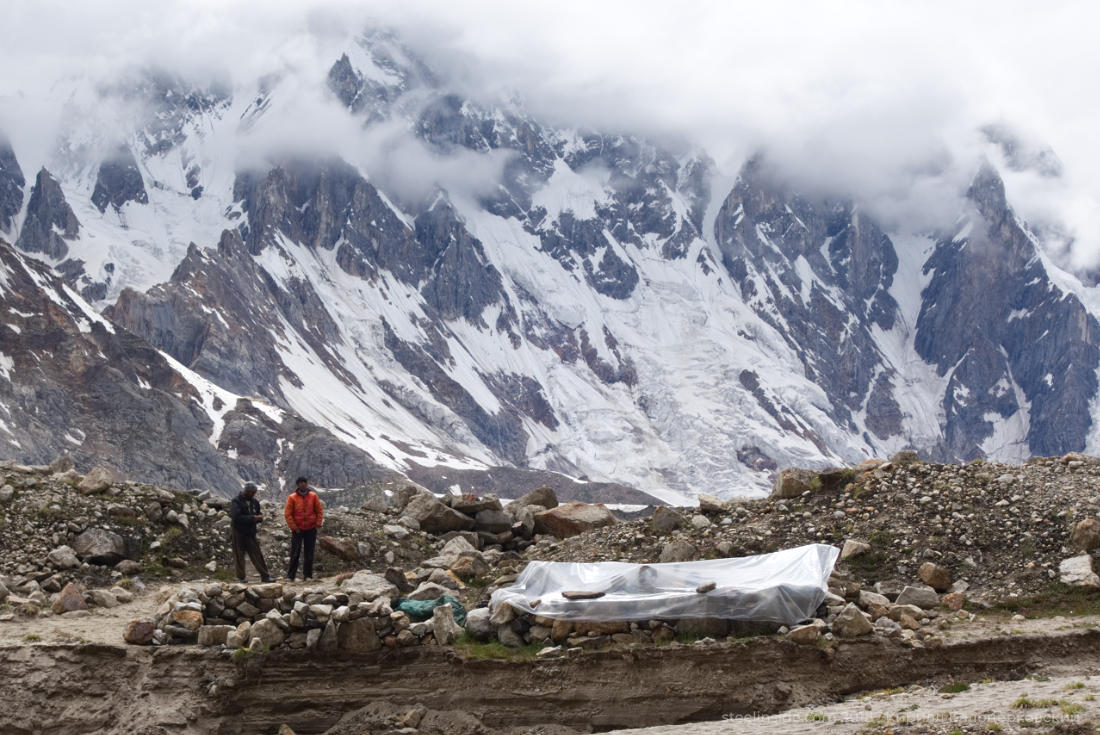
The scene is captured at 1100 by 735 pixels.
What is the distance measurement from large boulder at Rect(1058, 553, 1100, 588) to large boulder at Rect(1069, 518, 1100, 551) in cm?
32

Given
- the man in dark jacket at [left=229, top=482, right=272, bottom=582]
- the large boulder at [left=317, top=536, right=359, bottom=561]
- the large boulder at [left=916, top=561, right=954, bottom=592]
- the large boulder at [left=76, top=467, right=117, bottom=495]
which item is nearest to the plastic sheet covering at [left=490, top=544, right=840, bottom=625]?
the large boulder at [left=916, top=561, right=954, bottom=592]

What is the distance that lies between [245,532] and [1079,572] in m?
16.4

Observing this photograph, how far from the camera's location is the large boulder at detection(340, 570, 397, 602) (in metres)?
21.0

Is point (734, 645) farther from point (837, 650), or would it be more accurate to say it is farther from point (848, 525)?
point (848, 525)

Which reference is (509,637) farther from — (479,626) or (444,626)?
(444,626)

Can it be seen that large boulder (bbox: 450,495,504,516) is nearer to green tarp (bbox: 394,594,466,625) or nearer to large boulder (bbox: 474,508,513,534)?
large boulder (bbox: 474,508,513,534)

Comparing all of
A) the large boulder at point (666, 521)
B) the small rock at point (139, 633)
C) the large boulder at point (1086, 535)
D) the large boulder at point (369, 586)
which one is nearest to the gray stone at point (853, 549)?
the large boulder at point (1086, 535)

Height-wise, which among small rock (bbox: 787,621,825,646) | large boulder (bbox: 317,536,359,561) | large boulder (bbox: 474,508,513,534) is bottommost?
large boulder (bbox: 474,508,513,534)

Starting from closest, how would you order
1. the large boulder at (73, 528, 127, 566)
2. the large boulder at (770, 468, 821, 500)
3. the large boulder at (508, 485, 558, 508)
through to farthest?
the large boulder at (73, 528, 127, 566)
the large boulder at (770, 468, 821, 500)
the large boulder at (508, 485, 558, 508)

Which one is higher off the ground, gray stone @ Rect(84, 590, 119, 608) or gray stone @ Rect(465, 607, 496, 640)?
gray stone @ Rect(465, 607, 496, 640)

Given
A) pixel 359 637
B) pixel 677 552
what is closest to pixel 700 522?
pixel 677 552

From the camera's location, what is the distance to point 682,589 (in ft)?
66.3

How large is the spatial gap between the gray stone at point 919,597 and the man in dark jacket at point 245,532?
12749mm

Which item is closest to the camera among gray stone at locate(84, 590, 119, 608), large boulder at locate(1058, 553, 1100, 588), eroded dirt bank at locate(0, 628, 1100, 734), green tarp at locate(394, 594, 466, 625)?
eroded dirt bank at locate(0, 628, 1100, 734)
